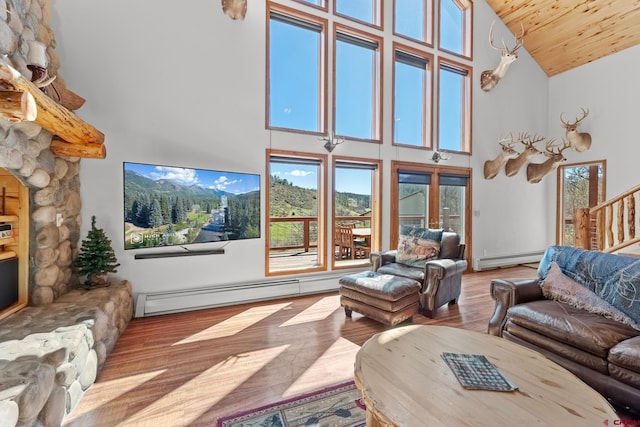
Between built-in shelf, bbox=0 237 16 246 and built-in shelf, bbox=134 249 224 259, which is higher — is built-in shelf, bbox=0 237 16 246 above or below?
above

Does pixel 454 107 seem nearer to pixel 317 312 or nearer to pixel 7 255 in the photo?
pixel 317 312

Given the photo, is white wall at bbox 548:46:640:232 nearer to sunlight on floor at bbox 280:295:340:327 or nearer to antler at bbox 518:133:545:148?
antler at bbox 518:133:545:148

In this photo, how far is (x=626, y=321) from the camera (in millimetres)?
2066

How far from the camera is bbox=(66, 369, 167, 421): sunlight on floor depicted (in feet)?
6.13

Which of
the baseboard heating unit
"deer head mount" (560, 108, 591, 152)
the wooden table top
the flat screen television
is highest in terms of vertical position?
"deer head mount" (560, 108, 591, 152)

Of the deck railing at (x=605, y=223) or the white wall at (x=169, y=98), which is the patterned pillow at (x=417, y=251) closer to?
the white wall at (x=169, y=98)

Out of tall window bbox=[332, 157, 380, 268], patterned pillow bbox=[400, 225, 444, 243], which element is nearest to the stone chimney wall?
tall window bbox=[332, 157, 380, 268]

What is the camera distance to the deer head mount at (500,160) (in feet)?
18.8

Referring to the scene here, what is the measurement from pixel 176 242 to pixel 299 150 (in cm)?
208

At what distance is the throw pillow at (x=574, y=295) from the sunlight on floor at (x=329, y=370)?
1767 mm

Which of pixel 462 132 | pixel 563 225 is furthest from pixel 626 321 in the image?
pixel 563 225

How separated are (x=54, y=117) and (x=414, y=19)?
5654 mm

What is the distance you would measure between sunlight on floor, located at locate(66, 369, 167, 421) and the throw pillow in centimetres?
328

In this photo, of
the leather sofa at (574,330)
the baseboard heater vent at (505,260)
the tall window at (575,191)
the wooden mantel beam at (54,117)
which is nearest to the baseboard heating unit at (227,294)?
the wooden mantel beam at (54,117)
